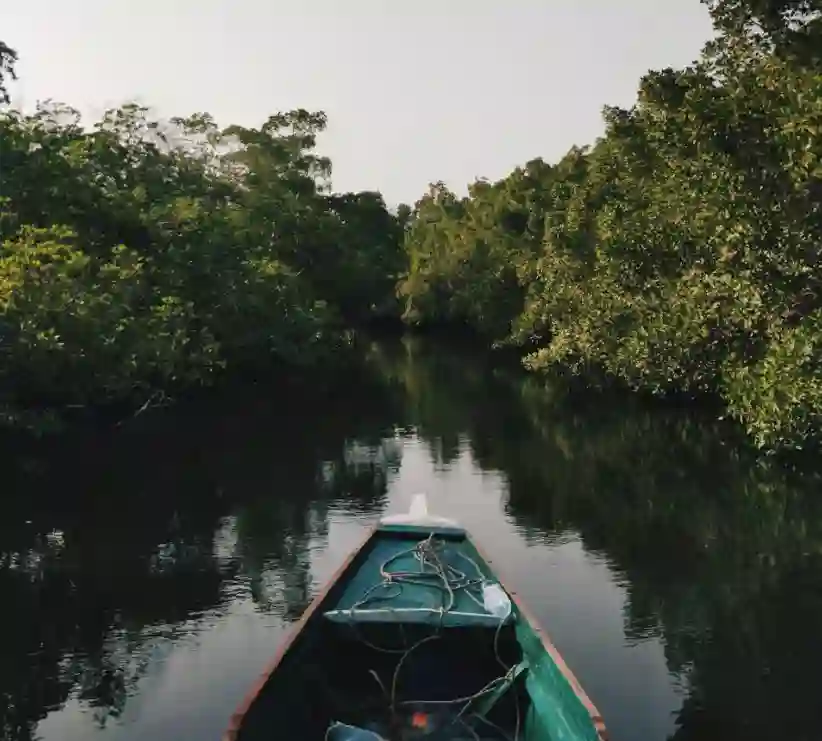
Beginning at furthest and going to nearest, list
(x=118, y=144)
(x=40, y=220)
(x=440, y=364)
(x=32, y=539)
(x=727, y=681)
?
(x=440, y=364) → (x=118, y=144) → (x=40, y=220) → (x=32, y=539) → (x=727, y=681)

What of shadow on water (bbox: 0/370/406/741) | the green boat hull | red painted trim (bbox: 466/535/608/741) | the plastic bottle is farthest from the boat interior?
shadow on water (bbox: 0/370/406/741)

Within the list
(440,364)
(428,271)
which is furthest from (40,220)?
(428,271)

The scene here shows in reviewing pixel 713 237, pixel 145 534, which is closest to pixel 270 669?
pixel 145 534

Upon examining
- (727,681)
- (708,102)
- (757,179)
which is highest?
(708,102)

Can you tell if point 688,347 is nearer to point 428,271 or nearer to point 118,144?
point 118,144

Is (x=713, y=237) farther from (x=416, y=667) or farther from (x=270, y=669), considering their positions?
(x=270, y=669)

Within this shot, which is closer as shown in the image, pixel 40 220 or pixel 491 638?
pixel 491 638
